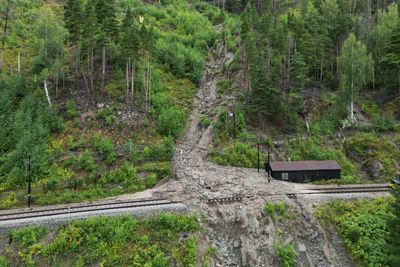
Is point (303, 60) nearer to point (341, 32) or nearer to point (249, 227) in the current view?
point (341, 32)

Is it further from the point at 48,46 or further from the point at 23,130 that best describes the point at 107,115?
the point at 48,46

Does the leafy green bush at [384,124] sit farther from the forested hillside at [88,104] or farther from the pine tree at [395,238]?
the forested hillside at [88,104]

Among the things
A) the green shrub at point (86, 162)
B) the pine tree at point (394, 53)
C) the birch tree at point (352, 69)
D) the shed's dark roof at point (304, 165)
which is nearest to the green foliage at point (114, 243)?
the green shrub at point (86, 162)

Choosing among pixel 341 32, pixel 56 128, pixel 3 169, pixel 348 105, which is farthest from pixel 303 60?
pixel 3 169

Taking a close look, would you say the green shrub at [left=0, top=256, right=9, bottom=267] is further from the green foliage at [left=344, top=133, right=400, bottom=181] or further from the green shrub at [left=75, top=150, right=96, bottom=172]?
the green foliage at [left=344, top=133, right=400, bottom=181]

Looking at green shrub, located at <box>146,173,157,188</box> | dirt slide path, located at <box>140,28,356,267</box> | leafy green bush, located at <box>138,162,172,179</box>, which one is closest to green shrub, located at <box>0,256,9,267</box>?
dirt slide path, located at <box>140,28,356,267</box>
